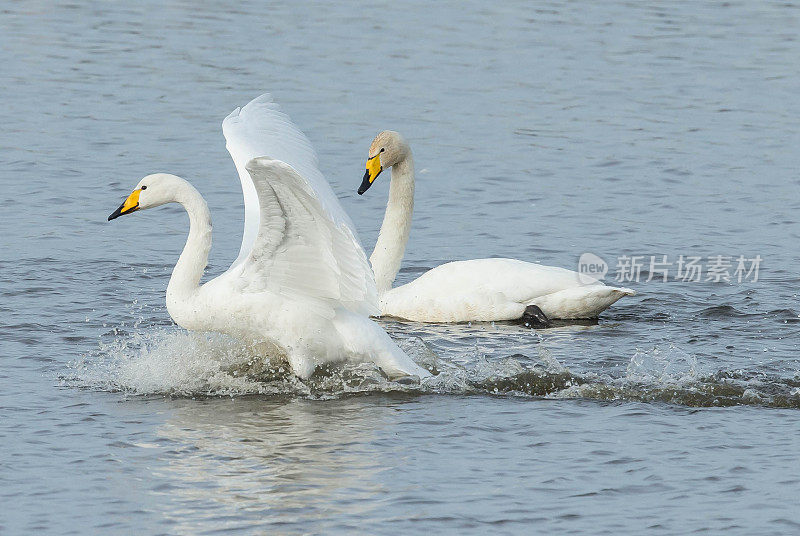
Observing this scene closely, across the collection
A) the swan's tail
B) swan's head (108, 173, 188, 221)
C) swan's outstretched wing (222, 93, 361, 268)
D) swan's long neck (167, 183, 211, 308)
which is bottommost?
Answer: the swan's tail

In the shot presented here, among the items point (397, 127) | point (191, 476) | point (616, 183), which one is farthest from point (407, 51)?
point (191, 476)

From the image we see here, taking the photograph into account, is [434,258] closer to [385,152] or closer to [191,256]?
[385,152]

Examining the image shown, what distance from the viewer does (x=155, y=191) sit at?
9109mm

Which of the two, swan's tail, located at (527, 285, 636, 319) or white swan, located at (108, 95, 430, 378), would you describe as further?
swan's tail, located at (527, 285, 636, 319)

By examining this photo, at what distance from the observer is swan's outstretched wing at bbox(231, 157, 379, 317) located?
8.14 meters

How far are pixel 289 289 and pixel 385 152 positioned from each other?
339 cm

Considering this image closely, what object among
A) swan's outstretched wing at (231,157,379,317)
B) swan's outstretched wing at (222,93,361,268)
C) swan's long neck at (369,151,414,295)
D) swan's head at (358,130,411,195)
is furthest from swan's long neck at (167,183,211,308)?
swan's head at (358,130,411,195)

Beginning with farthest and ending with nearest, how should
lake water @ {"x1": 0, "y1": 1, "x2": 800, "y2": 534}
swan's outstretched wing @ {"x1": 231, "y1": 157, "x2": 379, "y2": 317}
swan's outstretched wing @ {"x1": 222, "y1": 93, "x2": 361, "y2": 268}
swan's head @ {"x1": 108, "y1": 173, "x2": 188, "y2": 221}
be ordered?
swan's outstretched wing @ {"x1": 222, "y1": 93, "x2": 361, "y2": 268}
swan's head @ {"x1": 108, "y1": 173, "x2": 188, "y2": 221}
swan's outstretched wing @ {"x1": 231, "y1": 157, "x2": 379, "y2": 317}
lake water @ {"x1": 0, "y1": 1, "x2": 800, "y2": 534}

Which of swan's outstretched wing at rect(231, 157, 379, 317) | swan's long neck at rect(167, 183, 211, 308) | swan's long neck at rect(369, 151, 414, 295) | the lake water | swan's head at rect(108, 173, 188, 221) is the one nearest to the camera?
the lake water

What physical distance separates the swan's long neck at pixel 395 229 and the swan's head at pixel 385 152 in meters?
0.08

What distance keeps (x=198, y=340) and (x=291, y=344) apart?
721 millimetres

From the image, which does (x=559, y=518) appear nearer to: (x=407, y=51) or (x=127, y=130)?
(x=127, y=130)

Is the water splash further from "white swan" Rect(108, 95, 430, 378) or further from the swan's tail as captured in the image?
the swan's tail

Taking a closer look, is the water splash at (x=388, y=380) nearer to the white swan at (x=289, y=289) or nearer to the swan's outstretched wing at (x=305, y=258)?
the white swan at (x=289, y=289)
